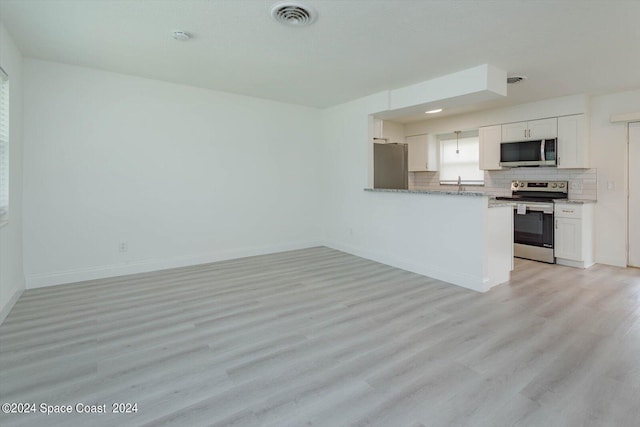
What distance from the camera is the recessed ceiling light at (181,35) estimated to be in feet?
9.50

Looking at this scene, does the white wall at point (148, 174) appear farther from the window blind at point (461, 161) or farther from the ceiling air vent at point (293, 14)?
the window blind at point (461, 161)

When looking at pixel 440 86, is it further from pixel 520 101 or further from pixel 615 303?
pixel 615 303

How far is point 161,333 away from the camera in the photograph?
2.61 meters

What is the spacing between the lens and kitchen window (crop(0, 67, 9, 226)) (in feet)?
9.66

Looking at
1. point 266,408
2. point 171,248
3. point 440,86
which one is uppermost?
point 440,86

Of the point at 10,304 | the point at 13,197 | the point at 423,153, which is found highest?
the point at 423,153

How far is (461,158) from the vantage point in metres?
6.44

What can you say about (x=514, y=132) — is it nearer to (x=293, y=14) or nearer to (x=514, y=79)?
(x=514, y=79)

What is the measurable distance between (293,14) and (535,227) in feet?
14.7

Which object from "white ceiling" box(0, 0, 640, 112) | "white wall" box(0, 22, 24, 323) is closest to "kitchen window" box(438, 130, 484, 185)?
"white ceiling" box(0, 0, 640, 112)

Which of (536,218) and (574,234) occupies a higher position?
(536,218)

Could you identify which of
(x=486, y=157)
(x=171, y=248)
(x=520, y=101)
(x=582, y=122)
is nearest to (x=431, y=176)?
(x=486, y=157)

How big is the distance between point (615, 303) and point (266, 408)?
11.4 feet

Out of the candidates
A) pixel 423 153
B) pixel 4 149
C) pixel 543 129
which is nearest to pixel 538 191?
pixel 543 129
